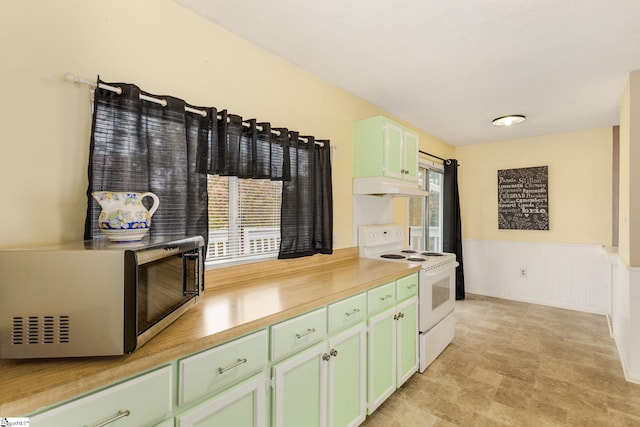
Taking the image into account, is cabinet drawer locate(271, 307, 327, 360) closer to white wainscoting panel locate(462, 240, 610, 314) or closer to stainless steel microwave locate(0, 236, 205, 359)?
stainless steel microwave locate(0, 236, 205, 359)

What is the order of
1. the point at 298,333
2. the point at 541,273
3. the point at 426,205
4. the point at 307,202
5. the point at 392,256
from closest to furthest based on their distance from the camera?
1. the point at 298,333
2. the point at 307,202
3. the point at 392,256
4. the point at 541,273
5. the point at 426,205

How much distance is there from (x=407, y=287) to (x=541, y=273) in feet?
10.6

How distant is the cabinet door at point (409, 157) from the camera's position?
298 cm

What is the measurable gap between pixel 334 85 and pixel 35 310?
2.47 meters

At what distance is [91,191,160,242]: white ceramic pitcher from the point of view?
109cm

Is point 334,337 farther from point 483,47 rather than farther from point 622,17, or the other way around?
point 622,17

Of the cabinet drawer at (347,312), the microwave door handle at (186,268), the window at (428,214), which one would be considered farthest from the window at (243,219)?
the window at (428,214)

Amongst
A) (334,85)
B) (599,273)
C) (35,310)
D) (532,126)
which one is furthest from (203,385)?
(599,273)

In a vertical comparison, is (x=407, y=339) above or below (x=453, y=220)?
below

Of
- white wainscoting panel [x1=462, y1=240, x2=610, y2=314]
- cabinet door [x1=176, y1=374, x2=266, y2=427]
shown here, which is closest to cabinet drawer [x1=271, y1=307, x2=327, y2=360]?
cabinet door [x1=176, y1=374, x2=266, y2=427]

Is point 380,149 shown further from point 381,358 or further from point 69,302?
point 69,302

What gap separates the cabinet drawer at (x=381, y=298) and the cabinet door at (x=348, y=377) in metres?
0.15

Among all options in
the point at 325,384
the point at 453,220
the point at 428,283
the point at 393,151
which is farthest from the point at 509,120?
the point at 325,384

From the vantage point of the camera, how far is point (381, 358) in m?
2.04
